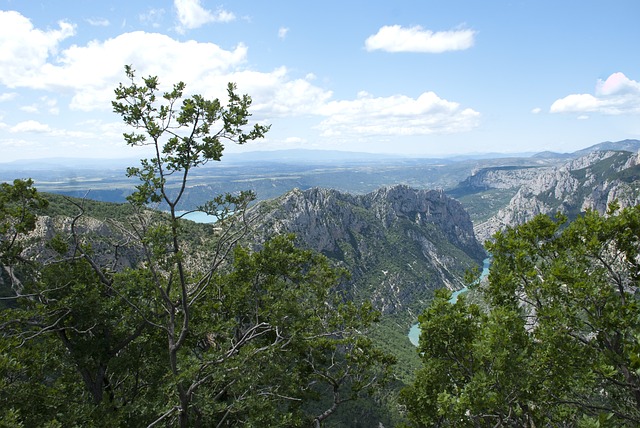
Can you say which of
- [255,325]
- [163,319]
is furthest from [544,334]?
[163,319]

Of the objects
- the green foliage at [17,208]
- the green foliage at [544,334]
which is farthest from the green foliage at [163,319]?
the green foliage at [544,334]

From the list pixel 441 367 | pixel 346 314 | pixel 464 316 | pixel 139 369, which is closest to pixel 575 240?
pixel 464 316

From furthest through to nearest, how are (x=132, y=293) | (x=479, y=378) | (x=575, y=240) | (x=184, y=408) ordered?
1. (x=132, y=293)
2. (x=575, y=240)
3. (x=184, y=408)
4. (x=479, y=378)

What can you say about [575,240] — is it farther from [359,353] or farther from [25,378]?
[25,378]

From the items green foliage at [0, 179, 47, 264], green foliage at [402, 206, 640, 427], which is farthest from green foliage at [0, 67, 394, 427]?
green foliage at [402, 206, 640, 427]

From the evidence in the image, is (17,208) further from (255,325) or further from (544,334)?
(544,334)

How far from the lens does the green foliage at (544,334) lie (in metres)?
10.6

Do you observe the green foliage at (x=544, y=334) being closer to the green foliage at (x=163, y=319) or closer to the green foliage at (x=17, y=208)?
the green foliage at (x=163, y=319)

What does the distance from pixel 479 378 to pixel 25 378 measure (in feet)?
51.7

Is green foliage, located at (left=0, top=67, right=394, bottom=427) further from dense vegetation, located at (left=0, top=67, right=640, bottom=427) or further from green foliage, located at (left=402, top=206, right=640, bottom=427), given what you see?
green foliage, located at (left=402, top=206, right=640, bottom=427)

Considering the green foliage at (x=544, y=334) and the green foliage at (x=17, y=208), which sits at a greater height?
the green foliage at (x=17, y=208)

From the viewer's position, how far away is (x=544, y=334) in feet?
37.0

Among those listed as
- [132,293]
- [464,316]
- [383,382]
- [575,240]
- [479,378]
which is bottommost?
[383,382]

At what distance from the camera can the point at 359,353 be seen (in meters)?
16.8
